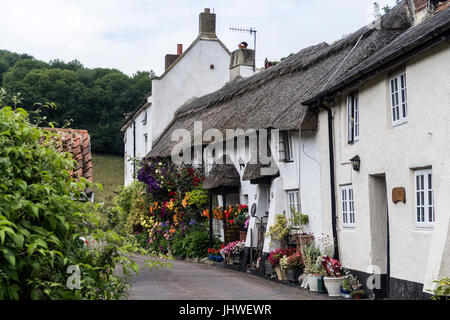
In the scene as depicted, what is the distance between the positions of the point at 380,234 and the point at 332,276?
61.6 inches

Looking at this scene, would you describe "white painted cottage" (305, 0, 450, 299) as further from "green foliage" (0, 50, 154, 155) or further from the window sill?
"green foliage" (0, 50, 154, 155)

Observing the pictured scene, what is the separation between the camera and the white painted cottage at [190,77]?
109ft

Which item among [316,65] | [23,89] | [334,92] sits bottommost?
[334,92]

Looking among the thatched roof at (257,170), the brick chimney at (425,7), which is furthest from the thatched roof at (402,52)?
the thatched roof at (257,170)

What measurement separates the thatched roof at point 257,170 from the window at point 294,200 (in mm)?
768

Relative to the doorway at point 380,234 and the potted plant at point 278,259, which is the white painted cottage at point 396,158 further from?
the potted plant at point 278,259

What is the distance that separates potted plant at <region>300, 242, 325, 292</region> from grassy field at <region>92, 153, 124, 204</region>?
41347 mm

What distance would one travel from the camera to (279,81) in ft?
68.1

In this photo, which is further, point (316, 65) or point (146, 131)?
point (146, 131)

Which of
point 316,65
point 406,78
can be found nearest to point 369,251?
point 406,78

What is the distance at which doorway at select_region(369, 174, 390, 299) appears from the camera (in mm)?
12148

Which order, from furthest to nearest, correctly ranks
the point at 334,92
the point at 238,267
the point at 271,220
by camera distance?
the point at 238,267
the point at 271,220
the point at 334,92

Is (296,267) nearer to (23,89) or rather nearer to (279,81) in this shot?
(279,81)
